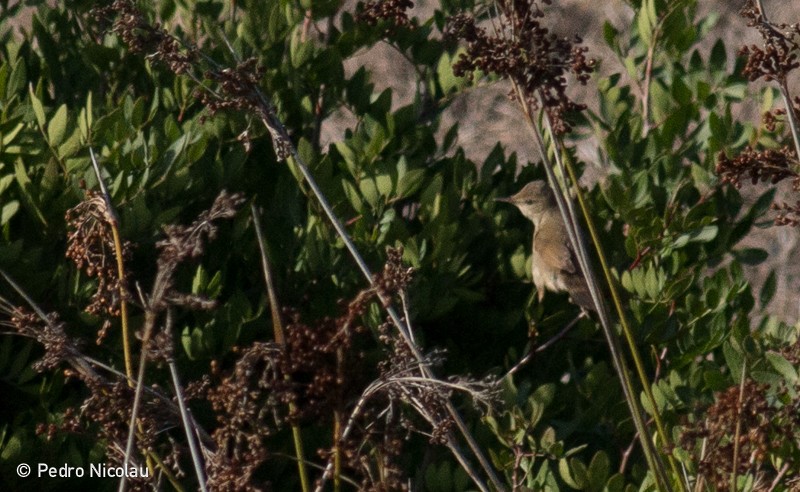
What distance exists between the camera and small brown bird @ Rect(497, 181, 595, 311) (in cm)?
347

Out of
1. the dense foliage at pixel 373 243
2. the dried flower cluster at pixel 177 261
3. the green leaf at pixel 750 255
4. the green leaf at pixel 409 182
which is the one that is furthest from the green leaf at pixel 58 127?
the green leaf at pixel 750 255

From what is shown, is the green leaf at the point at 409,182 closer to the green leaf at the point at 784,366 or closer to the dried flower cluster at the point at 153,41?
the green leaf at the point at 784,366

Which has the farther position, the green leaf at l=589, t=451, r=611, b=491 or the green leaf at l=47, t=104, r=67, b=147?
the green leaf at l=47, t=104, r=67, b=147

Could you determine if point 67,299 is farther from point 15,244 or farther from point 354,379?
point 354,379

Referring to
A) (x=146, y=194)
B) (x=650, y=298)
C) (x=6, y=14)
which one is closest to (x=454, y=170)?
(x=650, y=298)

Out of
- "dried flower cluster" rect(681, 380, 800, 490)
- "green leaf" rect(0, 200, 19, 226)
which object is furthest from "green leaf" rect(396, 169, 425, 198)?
"dried flower cluster" rect(681, 380, 800, 490)

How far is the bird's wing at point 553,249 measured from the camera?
3.69 m

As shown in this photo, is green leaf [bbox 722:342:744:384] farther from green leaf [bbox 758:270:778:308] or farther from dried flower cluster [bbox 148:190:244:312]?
dried flower cluster [bbox 148:190:244:312]

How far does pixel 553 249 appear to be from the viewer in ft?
13.2

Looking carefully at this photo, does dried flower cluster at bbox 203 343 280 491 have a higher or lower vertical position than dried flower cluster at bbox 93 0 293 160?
lower

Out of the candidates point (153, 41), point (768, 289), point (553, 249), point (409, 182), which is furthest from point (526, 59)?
point (553, 249)

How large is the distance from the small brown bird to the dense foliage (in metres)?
0.05

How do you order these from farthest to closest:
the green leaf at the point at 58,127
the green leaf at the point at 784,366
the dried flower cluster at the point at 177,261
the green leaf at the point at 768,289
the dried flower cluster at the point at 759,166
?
the green leaf at the point at 768,289
the green leaf at the point at 58,127
the green leaf at the point at 784,366
the dried flower cluster at the point at 759,166
the dried flower cluster at the point at 177,261

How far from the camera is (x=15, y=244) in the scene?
2875 millimetres
